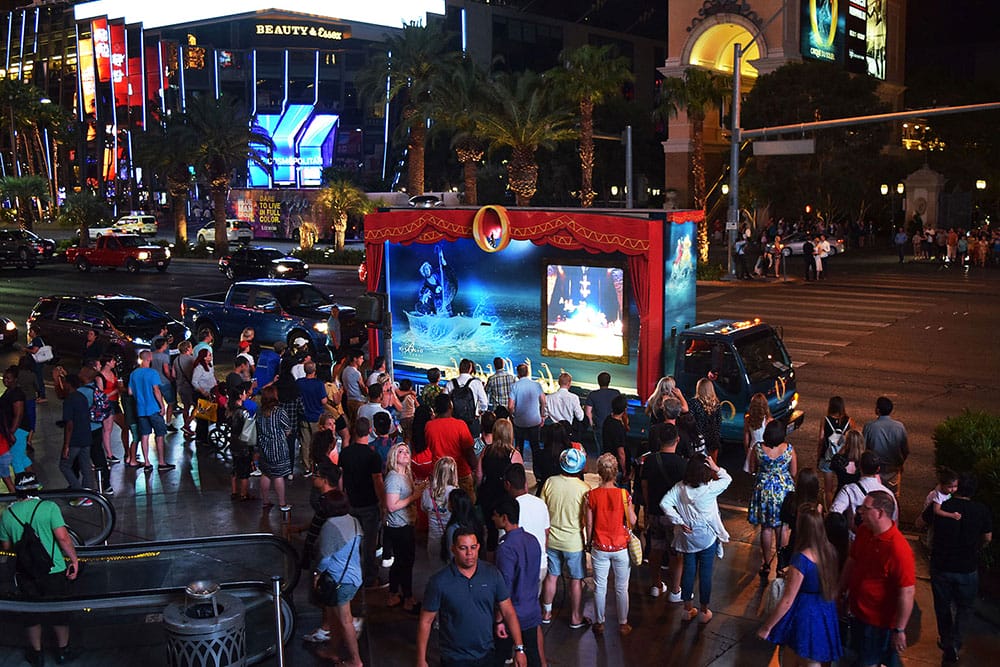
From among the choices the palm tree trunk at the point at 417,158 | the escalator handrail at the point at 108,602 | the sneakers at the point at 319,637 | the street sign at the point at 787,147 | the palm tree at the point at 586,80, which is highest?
the palm tree at the point at 586,80

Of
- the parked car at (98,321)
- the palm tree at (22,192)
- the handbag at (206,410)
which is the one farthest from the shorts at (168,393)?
the palm tree at (22,192)

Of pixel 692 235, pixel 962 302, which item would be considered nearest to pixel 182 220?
pixel 962 302

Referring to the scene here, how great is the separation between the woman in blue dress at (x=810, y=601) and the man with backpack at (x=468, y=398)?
20.2ft

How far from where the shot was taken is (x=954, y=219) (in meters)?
58.2

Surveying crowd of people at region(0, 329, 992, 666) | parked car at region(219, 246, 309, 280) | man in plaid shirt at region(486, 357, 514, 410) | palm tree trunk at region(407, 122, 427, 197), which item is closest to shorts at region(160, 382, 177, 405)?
crowd of people at region(0, 329, 992, 666)

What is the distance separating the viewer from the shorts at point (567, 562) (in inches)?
339

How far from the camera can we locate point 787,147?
33656 mm

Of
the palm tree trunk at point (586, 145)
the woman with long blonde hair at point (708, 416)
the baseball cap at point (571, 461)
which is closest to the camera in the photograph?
the baseball cap at point (571, 461)

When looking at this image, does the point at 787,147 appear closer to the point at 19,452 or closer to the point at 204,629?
the point at 19,452

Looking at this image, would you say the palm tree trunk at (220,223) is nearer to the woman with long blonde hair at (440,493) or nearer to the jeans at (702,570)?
the woman with long blonde hair at (440,493)

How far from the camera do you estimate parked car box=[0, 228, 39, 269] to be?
153ft

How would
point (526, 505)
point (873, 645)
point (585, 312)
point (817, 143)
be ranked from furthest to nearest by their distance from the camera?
point (817, 143) < point (585, 312) < point (526, 505) < point (873, 645)

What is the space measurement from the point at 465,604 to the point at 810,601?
2.42 meters

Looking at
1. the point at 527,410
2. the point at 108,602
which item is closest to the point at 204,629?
the point at 108,602
